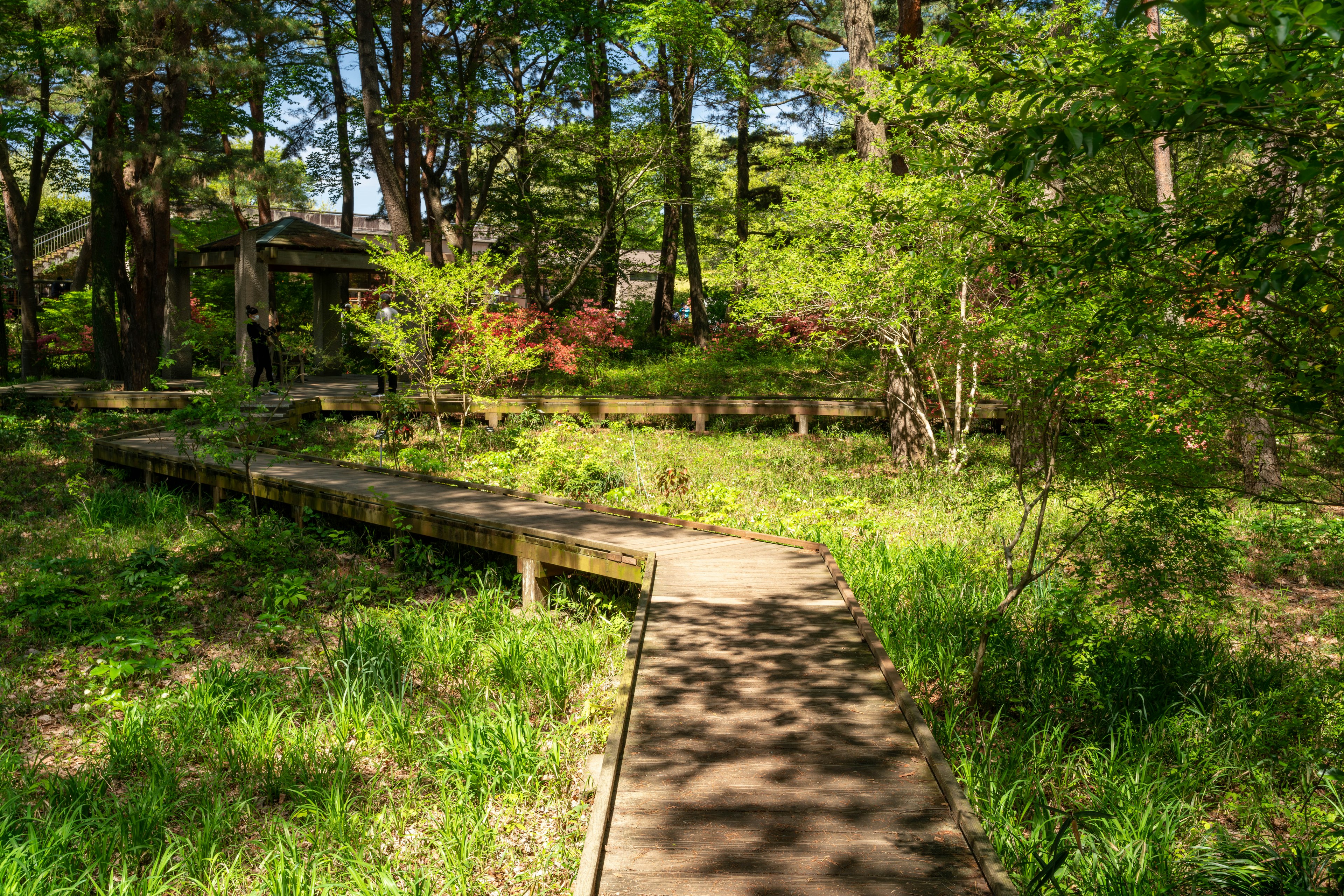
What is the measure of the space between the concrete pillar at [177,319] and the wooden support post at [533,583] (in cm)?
1056

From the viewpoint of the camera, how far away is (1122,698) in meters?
5.02

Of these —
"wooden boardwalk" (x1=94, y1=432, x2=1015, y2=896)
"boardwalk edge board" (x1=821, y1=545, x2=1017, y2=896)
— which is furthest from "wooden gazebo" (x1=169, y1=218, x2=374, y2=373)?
"boardwalk edge board" (x1=821, y1=545, x2=1017, y2=896)

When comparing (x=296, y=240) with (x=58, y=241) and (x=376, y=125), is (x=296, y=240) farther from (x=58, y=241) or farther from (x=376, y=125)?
(x=58, y=241)

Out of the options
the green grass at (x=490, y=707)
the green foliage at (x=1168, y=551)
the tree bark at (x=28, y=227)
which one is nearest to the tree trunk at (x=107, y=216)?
the tree bark at (x=28, y=227)

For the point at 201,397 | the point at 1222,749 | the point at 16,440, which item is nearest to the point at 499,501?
the point at 201,397

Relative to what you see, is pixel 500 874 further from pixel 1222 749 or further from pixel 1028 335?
pixel 1028 335

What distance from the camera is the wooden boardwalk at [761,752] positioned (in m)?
3.04

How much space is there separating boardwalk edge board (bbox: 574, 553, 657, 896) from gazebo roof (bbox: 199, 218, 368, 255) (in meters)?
14.4

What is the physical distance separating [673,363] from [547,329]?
3477mm

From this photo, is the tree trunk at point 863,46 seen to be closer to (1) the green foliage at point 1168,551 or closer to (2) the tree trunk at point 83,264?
(1) the green foliage at point 1168,551

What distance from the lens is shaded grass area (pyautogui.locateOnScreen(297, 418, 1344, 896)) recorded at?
364 centimetres

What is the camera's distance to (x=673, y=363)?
19.8 m

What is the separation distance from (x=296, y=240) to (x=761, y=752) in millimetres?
16976

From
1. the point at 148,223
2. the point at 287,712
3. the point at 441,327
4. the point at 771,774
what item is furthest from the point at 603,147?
the point at 771,774
